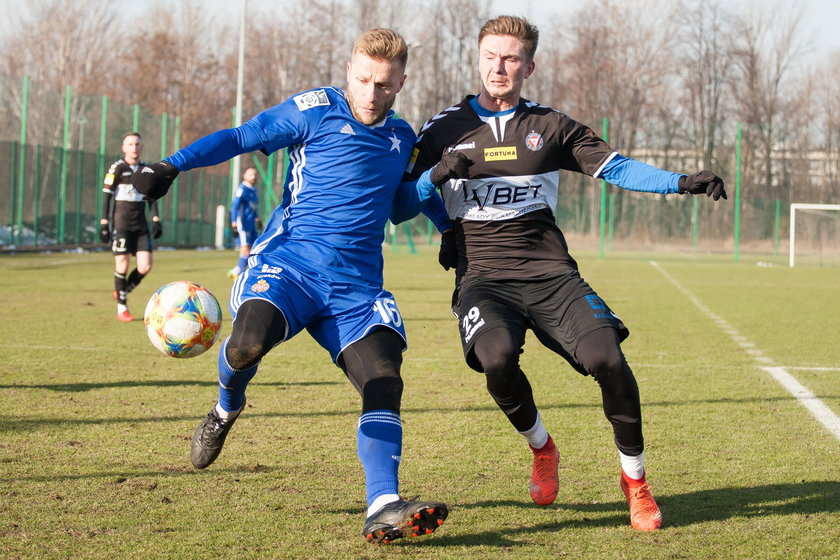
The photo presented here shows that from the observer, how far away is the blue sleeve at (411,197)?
4359mm

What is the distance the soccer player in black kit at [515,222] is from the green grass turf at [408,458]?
490 millimetres

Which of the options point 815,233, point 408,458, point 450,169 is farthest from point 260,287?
point 815,233

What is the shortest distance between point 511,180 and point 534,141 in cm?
20

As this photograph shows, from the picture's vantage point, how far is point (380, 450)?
3.87 m

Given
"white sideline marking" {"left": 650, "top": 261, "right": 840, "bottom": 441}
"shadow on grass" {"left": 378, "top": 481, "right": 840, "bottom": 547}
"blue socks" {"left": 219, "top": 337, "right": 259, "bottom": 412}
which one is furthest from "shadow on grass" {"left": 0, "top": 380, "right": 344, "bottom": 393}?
"shadow on grass" {"left": 378, "top": 481, "right": 840, "bottom": 547}

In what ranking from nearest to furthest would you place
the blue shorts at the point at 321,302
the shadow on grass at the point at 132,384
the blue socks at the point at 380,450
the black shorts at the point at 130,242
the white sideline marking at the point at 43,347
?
the blue socks at the point at 380,450
the blue shorts at the point at 321,302
the shadow on grass at the point at 132,384
the white sideline marking at the point at 43,347
the black shorts at the point at 130,242

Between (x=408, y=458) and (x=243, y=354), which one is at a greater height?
(x=243, y=354)

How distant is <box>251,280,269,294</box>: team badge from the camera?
4080 mm

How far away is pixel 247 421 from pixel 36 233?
22413 millimetres

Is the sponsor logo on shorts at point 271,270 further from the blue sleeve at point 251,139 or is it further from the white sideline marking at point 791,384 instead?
the white sideline marking at point 791,384

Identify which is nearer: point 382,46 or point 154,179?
point 154,179

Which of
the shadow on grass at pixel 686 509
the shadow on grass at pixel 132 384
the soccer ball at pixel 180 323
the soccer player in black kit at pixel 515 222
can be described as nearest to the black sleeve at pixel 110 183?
the shadow on grass at pixel 132 384

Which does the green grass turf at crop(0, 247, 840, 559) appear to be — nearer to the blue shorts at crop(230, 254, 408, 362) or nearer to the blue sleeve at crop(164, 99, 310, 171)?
the blue shorts at crop(230, 254, 408, 362)

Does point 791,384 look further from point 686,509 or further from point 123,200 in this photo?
point 123,200
